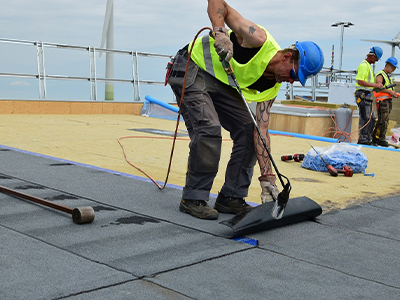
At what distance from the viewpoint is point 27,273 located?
257 cm

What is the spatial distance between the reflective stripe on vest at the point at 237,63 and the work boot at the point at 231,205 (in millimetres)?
799

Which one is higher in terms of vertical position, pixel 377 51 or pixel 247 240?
pixel 377 51

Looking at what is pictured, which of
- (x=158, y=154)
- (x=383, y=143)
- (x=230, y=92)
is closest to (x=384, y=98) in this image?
(x=383, y=143)

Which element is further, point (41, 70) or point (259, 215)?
point (41, 70)

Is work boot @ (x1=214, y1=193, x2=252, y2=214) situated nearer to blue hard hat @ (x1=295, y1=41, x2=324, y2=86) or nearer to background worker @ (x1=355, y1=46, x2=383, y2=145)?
blue hard hat @ (x1=295, y1=41, x2=324, y2=86)

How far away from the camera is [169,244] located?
3.18m

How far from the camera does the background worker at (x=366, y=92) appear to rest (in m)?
11.1

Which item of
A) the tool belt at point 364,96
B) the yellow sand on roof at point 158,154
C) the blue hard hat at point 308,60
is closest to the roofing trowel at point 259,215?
the blue hard hat at point 308,60

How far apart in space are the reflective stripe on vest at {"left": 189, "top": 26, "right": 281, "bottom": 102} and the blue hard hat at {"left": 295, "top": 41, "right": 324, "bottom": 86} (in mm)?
182

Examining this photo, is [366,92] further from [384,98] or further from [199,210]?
[199,210]

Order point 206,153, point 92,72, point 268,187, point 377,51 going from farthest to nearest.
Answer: point 92,72, point 377,51, point 268,187, point 206,153

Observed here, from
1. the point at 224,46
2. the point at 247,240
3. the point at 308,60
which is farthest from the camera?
the point at 308,60

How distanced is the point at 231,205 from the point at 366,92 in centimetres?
810

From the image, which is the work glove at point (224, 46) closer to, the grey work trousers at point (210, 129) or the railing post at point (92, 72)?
the grey work trousers at point (210, 129)
